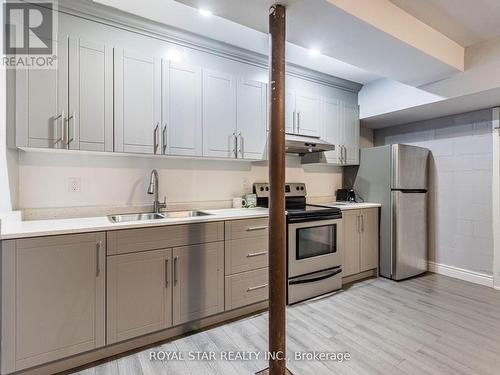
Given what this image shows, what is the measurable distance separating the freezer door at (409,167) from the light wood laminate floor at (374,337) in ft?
4.18

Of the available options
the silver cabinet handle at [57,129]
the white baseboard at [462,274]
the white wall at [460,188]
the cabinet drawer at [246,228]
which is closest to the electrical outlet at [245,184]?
the cabinet drawer at [246,228]

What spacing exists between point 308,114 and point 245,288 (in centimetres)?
220

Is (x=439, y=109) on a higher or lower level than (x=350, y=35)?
lower

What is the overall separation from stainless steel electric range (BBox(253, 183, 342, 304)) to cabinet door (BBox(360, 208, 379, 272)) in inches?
18.9

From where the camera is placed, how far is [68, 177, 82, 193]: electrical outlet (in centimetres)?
213

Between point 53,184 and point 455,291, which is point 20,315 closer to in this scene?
point 53,184

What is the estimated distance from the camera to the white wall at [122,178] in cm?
201

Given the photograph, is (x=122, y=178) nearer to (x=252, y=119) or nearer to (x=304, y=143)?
(x=252, y=119)

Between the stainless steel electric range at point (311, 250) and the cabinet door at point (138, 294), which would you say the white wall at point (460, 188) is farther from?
the cabinet door at point (138, 294)

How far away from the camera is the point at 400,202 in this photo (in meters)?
3.21

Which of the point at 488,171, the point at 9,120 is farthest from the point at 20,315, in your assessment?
the point at 488,171

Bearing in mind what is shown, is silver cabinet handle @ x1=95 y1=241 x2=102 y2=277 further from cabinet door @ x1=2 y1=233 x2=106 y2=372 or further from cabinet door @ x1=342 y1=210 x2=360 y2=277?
cabinet door @ x1=342 y1=210 x2=360 y2=277

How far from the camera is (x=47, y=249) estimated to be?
157 cm
